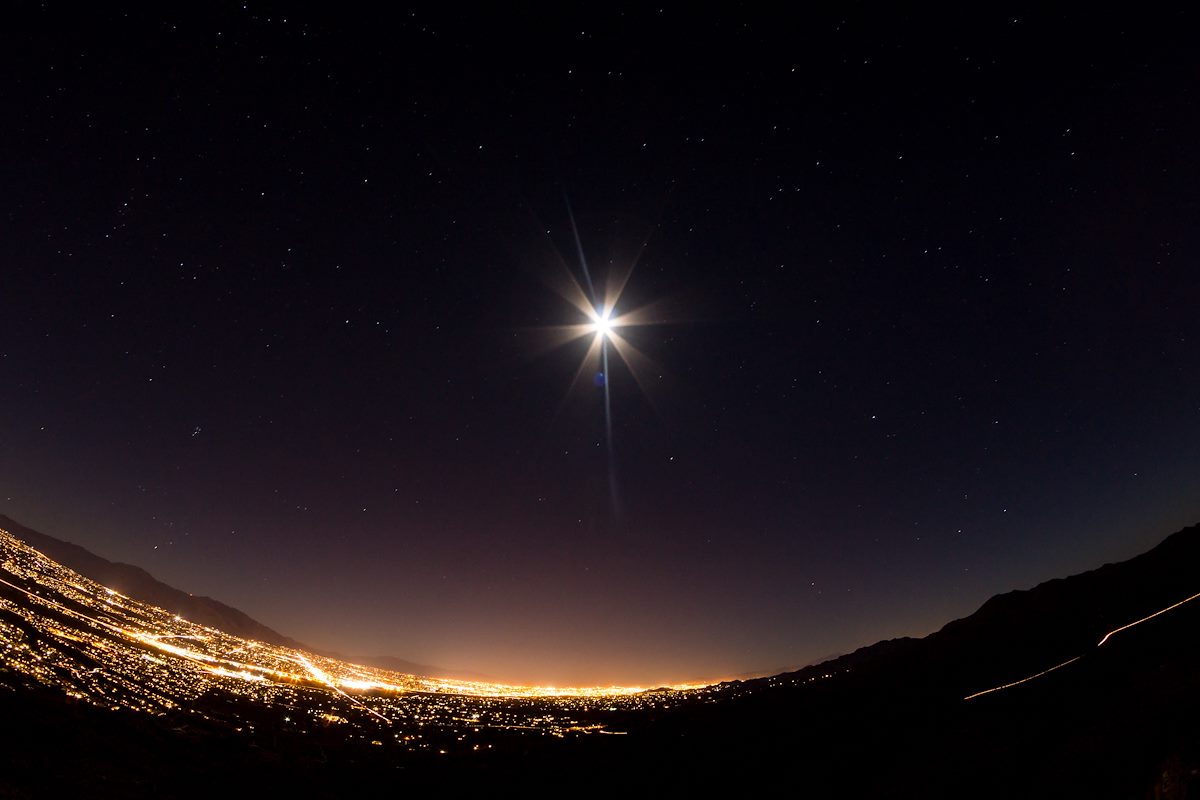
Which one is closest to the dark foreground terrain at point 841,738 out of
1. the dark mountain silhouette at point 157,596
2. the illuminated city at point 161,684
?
the illuminated city at point 161,684

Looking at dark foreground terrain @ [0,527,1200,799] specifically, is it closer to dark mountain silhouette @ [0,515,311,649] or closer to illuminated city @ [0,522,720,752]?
illuminated city @ [0,522,720,752]

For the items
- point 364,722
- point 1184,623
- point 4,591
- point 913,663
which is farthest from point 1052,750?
point 4,591

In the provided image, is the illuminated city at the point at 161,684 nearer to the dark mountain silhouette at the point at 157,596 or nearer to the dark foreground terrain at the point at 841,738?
the dark foreground terrain at the point at 841,738

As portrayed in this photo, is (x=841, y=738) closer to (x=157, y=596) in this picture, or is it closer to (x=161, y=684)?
(x=161, y=684)

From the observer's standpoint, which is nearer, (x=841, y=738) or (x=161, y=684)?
(x=841, y=738)

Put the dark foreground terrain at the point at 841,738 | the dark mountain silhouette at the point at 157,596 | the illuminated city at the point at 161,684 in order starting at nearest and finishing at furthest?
the dark foreground terrain at the point at 841,738
the illuminated city at the point at 161,684
the dark mountain silhouette at the point at 157,596

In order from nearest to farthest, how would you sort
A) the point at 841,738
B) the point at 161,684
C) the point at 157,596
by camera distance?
the point at 841,738
the point at 161,684
the point at 157,596

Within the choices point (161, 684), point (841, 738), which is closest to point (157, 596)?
point (161, 684)

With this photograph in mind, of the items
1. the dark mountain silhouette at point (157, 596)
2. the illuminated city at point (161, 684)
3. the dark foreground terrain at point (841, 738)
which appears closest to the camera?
the dark foreground terrain at point (841, 738)

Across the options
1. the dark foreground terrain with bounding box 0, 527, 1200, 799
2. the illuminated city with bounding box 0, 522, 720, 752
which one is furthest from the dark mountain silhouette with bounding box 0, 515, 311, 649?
the dark foreground terrain with bounding box 0, 527, 1200, 799
